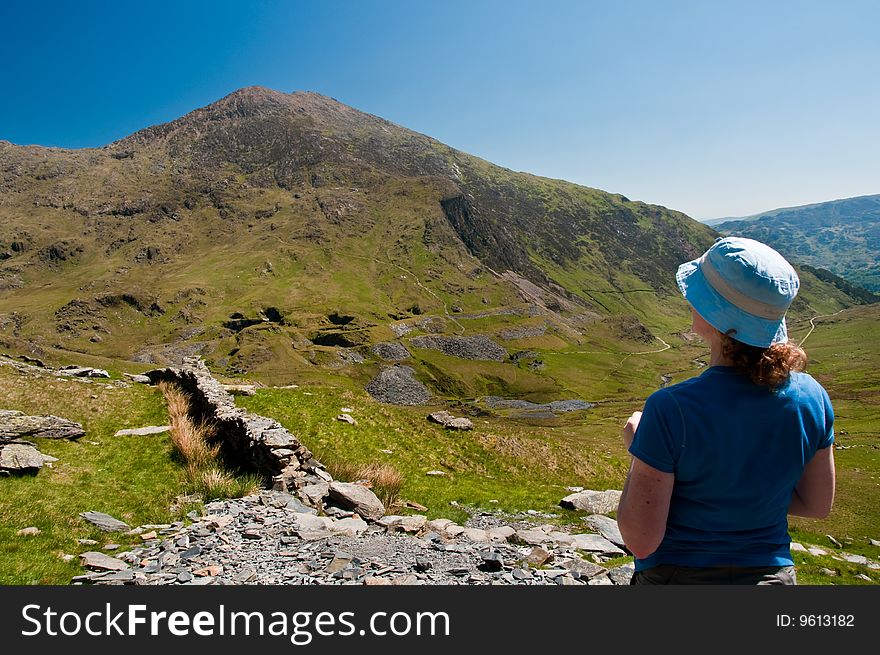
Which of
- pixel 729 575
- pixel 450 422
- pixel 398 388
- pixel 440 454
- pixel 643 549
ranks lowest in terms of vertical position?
pixel 398 388

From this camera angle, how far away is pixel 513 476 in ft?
73.0

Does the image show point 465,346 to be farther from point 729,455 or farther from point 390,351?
point 729,455

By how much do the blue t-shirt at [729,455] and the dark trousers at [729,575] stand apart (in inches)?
2.1

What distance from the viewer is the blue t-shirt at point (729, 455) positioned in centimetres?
320

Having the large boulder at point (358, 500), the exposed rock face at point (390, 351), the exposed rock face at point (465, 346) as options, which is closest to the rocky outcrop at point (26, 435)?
the large boulder at point (358, 500)

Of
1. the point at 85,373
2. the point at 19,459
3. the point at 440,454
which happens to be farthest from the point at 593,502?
the point at 85,373

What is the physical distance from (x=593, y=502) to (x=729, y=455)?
1485 centimetres

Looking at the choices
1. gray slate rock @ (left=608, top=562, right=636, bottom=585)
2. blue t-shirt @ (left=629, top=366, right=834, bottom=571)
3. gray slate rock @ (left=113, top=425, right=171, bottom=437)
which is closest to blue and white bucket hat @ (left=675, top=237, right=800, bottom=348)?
blue t-shirt @ (left=629, top=366, right=834, bottom=571)

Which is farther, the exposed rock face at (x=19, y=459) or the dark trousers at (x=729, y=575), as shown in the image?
the exposed rock face at (x=19, y=459)

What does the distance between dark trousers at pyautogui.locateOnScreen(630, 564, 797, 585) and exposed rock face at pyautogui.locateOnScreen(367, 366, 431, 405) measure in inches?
4212

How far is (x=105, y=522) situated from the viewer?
10.1 m

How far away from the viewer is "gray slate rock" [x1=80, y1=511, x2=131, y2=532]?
9883 millimetres

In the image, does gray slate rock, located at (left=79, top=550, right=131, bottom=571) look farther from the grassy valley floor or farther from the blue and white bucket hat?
the blue and white bucket hat

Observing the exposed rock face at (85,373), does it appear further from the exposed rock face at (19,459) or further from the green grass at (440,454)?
the exposed rock face at (19,459)
